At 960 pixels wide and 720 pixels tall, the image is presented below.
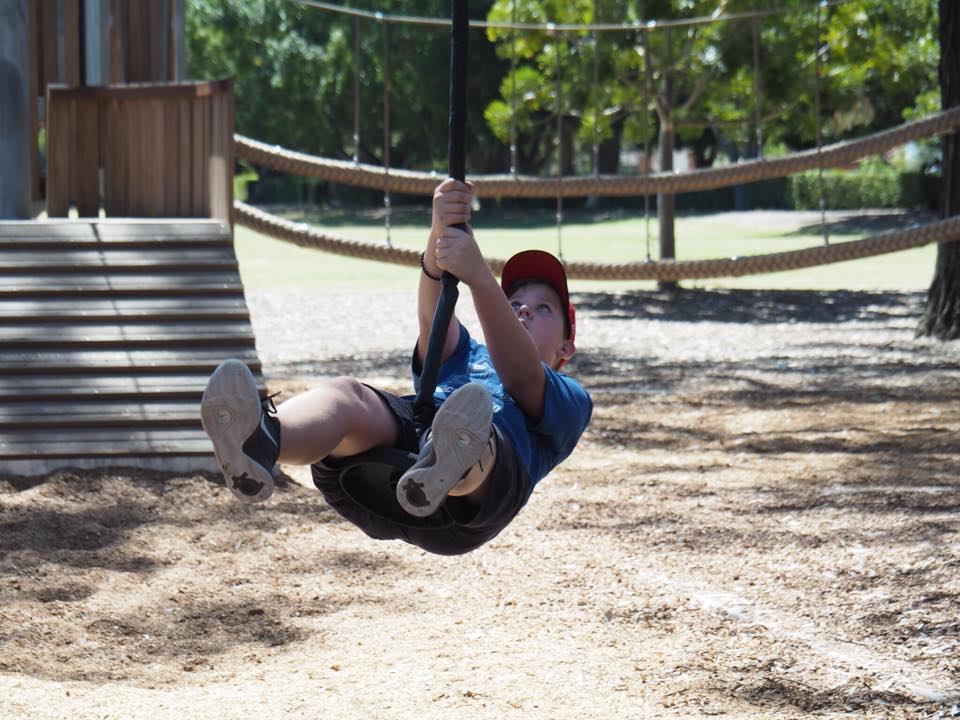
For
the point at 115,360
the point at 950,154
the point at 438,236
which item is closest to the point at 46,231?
the point at 115,360

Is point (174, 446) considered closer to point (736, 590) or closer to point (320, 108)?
point (736, 590)

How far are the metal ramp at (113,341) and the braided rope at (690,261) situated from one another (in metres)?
1.63

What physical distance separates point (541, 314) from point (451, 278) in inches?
23.3

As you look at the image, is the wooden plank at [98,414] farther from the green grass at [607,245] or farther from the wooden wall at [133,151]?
the green grass at [607,245]

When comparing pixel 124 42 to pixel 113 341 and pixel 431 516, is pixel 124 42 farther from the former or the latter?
pixel 431 516

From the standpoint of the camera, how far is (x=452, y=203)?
2900mm

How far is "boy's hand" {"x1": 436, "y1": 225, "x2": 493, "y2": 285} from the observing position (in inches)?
112

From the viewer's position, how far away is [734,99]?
50.7 ft

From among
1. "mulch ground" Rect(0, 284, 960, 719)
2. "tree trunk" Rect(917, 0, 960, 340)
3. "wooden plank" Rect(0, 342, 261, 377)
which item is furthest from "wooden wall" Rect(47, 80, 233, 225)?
"tree trunk" Rect(917, 0, 960, 340)

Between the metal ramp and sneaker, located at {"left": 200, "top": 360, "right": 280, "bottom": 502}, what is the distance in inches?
110

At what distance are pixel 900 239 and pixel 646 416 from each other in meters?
1.90

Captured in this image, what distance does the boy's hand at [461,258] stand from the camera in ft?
9.30

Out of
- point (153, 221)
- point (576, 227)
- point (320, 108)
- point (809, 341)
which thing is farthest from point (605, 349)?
point (320, 108)

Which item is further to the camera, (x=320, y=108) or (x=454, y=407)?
(x=320, y=108)
